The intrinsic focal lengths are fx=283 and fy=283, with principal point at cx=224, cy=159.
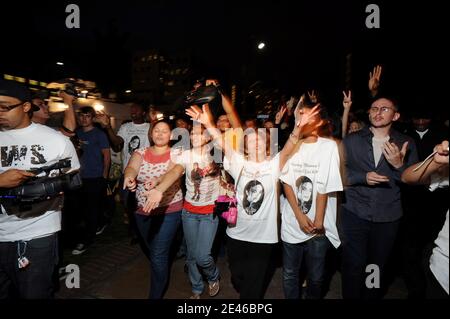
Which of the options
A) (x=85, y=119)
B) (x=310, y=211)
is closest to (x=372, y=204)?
(x=310, y=211)

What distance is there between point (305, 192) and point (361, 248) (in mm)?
906

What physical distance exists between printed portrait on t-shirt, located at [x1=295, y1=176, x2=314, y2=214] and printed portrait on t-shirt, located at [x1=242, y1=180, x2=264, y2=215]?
0.41 meters

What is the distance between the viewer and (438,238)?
1879 millimetres

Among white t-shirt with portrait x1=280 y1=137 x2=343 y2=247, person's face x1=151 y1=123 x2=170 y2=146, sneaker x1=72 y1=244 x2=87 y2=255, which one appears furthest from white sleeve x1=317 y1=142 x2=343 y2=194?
sneaker x1=72 y1=244 x2=87 y2=255

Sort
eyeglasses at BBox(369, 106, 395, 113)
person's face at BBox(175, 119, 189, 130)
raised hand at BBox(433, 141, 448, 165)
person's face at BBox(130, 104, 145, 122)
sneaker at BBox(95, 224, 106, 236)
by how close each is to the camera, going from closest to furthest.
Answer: raised hand at BBox(433, 141, 448, 165) → eyeglasses at BBox(369, 106, 395, 113) → person's face at BBox(175, 119, 189, 130) → person's face at BBox(130, 104, 145, 122) → sneaker at BBox(95, 224, 106, 236)

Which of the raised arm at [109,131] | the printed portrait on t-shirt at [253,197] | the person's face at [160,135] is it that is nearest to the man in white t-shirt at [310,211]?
the printed portrait on t-shirt at [253,197]

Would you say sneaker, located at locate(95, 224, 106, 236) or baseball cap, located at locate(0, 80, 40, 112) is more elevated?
baseball cap, located at locate(0, 80, 40, 112)

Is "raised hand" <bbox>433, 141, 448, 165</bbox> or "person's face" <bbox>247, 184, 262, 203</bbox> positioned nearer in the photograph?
"raised hand" <bbox>433, 141, 448, 165</bbox>

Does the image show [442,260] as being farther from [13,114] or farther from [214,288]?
[13,114]

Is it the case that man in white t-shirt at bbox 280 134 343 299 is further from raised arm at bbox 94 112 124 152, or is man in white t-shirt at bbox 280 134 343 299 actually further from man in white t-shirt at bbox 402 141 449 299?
raised arm at bbox 94 112 124 152

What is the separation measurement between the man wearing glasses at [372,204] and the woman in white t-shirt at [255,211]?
83 centimetres

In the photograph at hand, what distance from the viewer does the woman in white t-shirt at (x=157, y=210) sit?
126 inches

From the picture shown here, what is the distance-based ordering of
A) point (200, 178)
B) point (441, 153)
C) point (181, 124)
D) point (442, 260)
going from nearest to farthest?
point (442, 260)
point (441, 153)
point (200, 178)
point (181, 124)

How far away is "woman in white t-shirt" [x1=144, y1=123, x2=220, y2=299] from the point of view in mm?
3465
